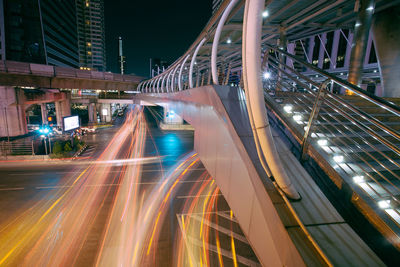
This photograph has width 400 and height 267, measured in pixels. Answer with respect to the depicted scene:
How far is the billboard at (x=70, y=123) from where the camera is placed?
21991 mm

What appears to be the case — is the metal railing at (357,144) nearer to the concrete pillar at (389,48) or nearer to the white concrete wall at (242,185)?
the white concrete wall at (242,185)

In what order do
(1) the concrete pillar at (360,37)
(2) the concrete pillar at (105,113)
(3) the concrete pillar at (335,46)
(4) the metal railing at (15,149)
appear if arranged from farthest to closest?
(2) the concrete pillar at (105,113) → (3) the concrete pillar at (335,46) → (4) the metal railing at (15,149) → (1) the concrete pillar at (360,37)

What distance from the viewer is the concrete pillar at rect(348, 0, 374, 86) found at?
7.42 m

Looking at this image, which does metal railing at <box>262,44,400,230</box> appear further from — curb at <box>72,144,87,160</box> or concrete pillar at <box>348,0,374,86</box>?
curb at <box>72,144,87,160</box>

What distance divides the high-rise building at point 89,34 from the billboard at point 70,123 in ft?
332

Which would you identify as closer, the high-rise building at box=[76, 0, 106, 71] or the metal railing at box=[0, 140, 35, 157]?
the metal railing at box=[0, 140, 35, 157]

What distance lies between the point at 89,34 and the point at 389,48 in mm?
135146

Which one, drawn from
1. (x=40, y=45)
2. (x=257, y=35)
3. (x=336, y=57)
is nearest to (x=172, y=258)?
(x=257, y=35)

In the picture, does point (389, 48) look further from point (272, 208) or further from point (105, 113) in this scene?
point (105, 113)

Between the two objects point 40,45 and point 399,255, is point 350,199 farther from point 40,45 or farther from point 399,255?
point 40,45

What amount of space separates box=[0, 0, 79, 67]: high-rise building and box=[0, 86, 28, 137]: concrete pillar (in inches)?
1054

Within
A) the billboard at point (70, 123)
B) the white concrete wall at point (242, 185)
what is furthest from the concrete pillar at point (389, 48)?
the billboard at point (70, 123)

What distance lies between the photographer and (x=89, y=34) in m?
109

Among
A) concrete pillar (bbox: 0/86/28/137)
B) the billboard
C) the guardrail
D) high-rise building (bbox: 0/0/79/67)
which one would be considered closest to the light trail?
the billboard
